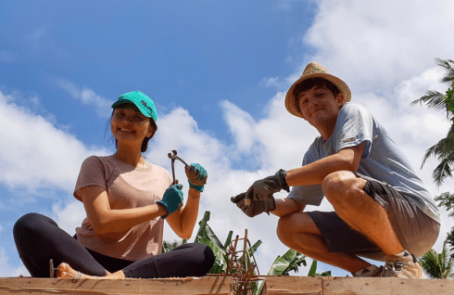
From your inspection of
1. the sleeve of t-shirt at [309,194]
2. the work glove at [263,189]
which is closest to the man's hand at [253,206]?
the work glove at [263,189]

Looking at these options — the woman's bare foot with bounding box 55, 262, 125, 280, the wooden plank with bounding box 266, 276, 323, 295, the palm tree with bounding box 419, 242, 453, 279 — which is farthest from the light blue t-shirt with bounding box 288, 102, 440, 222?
the palm tree with bounding box 419, 242, 453, 279

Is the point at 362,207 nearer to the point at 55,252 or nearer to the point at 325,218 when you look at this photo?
the point at 325,218

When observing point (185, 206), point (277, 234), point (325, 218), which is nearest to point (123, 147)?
point (185, 206)

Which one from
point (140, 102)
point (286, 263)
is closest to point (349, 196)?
point (140, 102)

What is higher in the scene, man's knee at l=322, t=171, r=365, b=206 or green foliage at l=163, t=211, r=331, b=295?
green foliage at l=163, t=211, r=331, b=295

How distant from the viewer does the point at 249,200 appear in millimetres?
2795

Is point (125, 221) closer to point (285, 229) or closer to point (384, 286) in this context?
point (285, 229)

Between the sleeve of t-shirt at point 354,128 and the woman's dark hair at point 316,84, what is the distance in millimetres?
A: 367

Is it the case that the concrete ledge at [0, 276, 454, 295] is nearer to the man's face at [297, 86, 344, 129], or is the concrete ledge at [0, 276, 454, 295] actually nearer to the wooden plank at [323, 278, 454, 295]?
the wooden plank at [323, 278, 454, 295]

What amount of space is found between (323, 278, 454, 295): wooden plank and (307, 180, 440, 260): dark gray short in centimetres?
53

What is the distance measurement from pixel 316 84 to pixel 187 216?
129 cm

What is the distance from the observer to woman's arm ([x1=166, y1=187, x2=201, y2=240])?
3105 mm

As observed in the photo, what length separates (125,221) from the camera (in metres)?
2.63

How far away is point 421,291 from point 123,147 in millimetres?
2006
